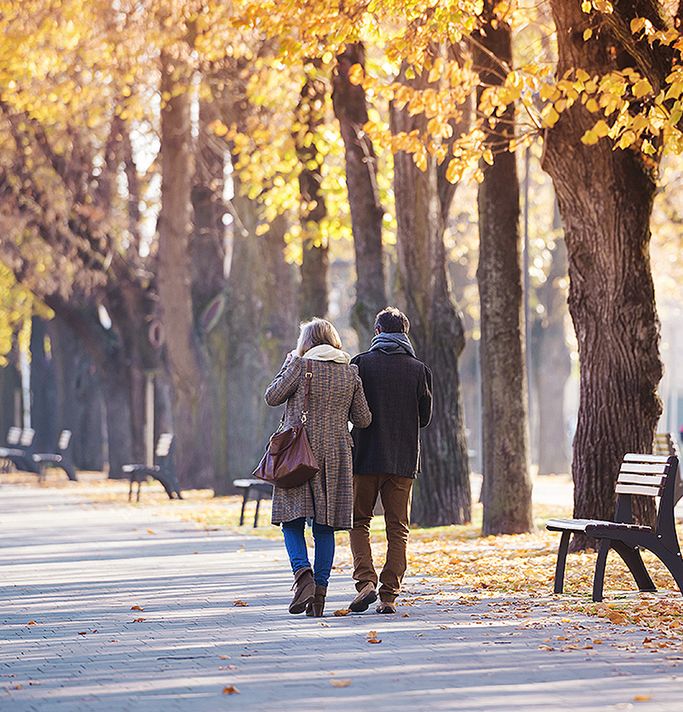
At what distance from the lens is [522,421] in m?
18.8

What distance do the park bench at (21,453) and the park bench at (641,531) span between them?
28540 mm

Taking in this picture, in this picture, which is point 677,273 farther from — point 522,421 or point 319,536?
point 319,536

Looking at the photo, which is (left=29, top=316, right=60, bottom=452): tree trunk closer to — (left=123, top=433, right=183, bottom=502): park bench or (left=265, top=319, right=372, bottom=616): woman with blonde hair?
(left=123, top=433, right=183, bottom=502): park bench

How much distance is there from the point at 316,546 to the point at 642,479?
2531mm

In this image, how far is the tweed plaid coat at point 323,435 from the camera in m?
11.5

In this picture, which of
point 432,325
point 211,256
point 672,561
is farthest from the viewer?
point 211,256

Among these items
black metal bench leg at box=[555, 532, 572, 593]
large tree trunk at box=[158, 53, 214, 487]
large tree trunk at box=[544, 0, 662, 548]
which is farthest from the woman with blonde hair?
large tree trunk at box=[158, 53, 214, 487]

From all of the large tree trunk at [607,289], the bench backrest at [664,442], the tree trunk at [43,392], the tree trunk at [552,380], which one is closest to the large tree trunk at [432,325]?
the bench backrest at [664,442]

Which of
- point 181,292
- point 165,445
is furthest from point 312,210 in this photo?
point 165,445

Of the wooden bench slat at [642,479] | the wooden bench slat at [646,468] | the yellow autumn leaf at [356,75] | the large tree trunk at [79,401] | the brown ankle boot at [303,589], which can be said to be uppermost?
the yellow autumn leaf at [356,75]

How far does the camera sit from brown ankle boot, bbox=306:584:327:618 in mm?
11492

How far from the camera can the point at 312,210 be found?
25.9 m

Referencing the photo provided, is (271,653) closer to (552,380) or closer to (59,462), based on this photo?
(59,462)

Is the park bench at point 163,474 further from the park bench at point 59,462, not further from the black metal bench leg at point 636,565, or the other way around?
the black metal bench leg at point 636,565
